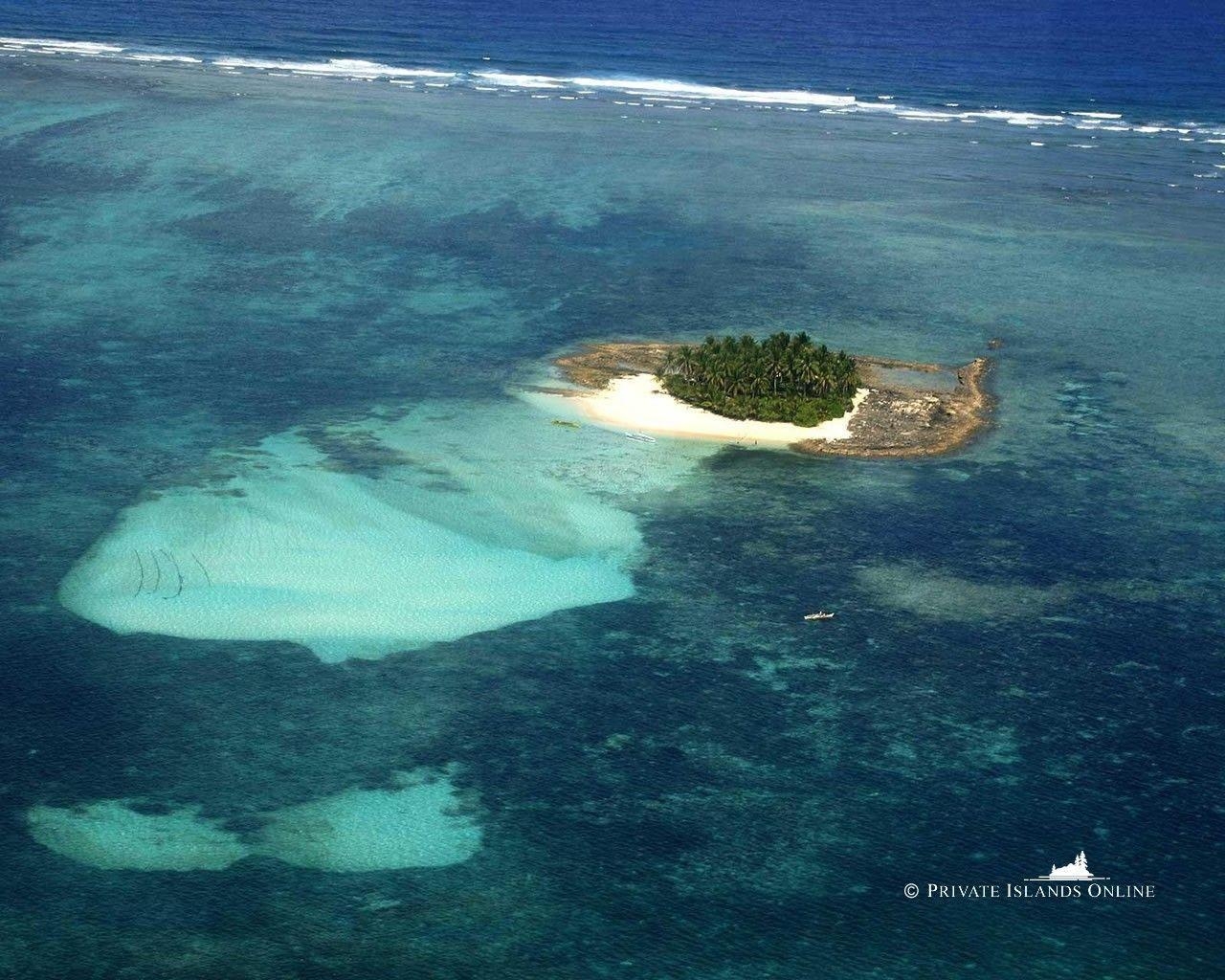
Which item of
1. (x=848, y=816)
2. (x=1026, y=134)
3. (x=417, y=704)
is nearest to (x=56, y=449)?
(x=417, y=704)

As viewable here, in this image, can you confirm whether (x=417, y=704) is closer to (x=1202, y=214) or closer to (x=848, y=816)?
(x=848, y=816)

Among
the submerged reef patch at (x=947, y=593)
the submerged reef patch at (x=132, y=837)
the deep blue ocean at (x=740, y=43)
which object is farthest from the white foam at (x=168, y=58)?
the submerged reef patch at (x=132, y=837)

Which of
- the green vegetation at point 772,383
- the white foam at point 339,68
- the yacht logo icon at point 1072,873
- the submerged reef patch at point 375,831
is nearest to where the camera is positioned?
the submerged reef patch at point 375,831

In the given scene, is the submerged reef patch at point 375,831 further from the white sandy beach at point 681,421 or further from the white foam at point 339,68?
the white foam at point 339,68

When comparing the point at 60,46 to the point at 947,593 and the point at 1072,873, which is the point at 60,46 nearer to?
the point at 947,593

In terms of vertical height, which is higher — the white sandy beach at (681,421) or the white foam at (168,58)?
the white foam at (168,58)

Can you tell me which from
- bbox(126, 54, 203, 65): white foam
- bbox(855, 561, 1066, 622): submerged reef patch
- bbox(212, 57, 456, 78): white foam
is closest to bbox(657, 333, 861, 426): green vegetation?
bbox(855, 561, 1066, 622): submerged reef patch
